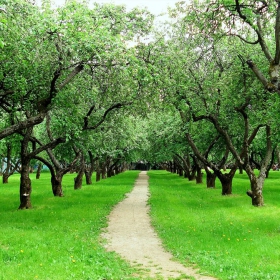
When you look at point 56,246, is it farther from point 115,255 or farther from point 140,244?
point 140,244

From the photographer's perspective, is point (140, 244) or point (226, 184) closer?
point (140, 244)

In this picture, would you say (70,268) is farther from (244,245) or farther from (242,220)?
(242,220)

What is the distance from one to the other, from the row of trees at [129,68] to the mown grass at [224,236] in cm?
283

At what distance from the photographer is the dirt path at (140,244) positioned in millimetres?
8160

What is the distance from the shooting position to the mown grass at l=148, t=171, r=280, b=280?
27.1 ft

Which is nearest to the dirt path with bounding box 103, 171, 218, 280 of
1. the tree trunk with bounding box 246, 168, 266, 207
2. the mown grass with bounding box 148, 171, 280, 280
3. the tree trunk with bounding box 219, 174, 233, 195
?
the mown grass with bounding box 148, 171, 280, 280

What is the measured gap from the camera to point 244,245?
10.4 metres

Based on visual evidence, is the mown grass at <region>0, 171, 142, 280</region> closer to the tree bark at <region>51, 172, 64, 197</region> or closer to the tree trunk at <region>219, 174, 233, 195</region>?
the tree bark at <region>51, 172, 64, 197</region>

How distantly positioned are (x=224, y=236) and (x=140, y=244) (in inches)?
117

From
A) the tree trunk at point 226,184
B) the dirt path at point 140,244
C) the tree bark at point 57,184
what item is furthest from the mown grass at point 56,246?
the tree trunk at point 226,184

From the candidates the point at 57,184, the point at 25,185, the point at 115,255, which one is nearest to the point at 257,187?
the point at 115,255

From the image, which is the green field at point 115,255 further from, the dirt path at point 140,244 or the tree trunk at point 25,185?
the tree trunk at point 25,185

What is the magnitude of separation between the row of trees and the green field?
2.98m

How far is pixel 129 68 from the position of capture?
496 inches
